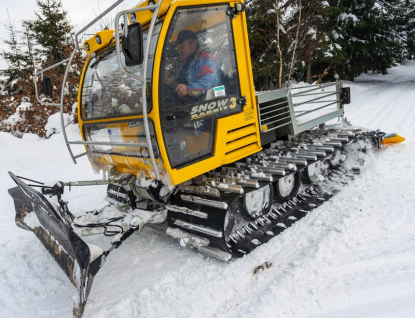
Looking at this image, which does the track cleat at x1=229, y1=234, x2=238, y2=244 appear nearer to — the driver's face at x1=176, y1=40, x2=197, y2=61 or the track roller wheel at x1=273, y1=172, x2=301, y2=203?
the track roller wheel at x1=273, y1=172, x2=301, y2=203

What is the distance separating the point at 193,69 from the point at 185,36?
0.31 metres

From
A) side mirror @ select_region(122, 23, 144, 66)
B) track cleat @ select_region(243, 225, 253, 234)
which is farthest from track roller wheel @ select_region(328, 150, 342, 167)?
side mirror @ select_region(122, 23, 144, 66)

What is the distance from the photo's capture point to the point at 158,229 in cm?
395

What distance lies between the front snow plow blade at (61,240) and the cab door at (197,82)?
1.06m

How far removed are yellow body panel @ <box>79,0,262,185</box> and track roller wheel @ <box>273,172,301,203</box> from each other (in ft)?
2.32

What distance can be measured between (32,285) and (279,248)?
254 centimetres

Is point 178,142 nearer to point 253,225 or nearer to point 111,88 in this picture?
point 111,88

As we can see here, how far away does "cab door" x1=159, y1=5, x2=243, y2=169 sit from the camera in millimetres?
2832

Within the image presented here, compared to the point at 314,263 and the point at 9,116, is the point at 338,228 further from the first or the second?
the point at 9,116

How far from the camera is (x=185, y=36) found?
9.55ft

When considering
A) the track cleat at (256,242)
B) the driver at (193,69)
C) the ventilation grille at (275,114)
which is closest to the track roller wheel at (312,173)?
the ventilation grille at (275,114)

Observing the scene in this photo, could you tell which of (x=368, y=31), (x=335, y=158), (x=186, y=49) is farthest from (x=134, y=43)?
(x=368, y=31)

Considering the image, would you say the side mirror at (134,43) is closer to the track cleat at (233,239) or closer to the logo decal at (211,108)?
the logo decal at (211,108)

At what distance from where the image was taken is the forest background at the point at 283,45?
11773 mm
